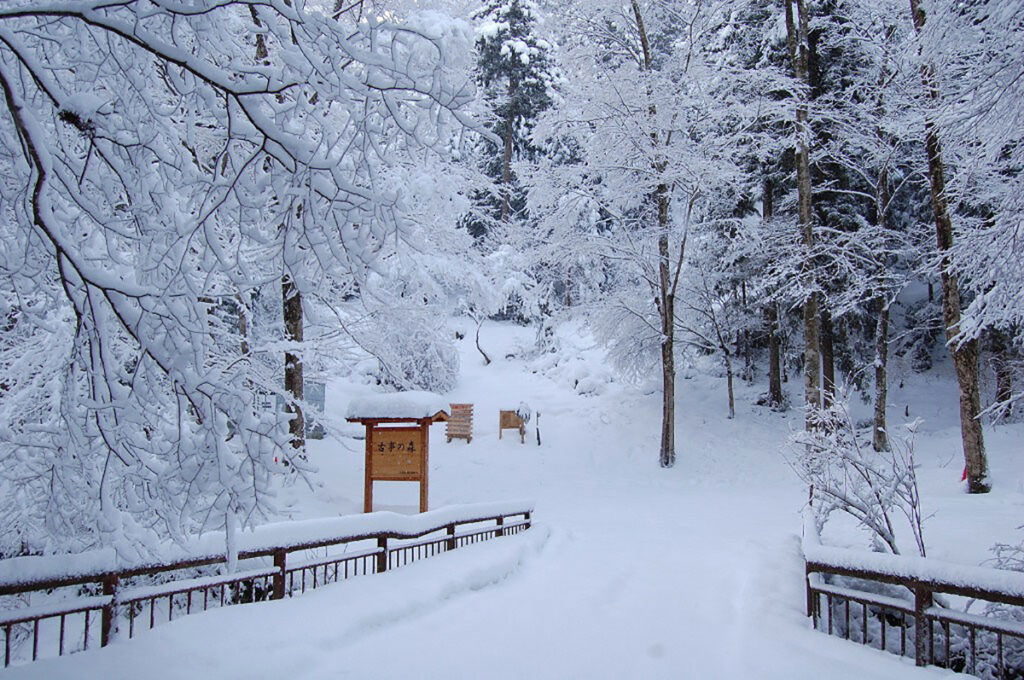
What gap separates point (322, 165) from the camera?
124 inches

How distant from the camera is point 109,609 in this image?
4.09m

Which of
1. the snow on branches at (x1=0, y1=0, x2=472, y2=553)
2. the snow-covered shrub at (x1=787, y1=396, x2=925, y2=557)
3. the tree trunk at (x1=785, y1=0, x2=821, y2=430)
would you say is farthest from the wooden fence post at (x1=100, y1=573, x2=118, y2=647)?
the tree trunk at (x1=785, y1=0, x2=821, y2=430)

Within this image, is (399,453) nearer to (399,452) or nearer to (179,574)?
(399,452)

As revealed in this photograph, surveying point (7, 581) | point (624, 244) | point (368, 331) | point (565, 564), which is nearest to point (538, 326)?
point (624, 244)

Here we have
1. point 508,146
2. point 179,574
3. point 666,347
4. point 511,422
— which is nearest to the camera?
point 179,574

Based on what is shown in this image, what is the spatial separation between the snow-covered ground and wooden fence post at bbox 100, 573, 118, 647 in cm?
14

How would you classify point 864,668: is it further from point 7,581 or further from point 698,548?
point 7,581

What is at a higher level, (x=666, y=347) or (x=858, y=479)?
(x=666, y=347)

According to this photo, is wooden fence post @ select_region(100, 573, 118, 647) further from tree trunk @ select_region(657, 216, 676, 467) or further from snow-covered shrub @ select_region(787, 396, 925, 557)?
tree trunk @ select_region(657, 216, 676, 467)

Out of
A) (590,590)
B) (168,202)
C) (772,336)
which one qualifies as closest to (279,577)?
(590,590)

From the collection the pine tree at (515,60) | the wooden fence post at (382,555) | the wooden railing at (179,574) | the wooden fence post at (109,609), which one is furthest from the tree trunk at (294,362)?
the pine tree at (515,60)

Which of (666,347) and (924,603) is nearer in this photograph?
(924,603)

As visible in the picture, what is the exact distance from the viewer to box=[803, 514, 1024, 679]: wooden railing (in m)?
4.37

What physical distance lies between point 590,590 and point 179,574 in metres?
4.85
